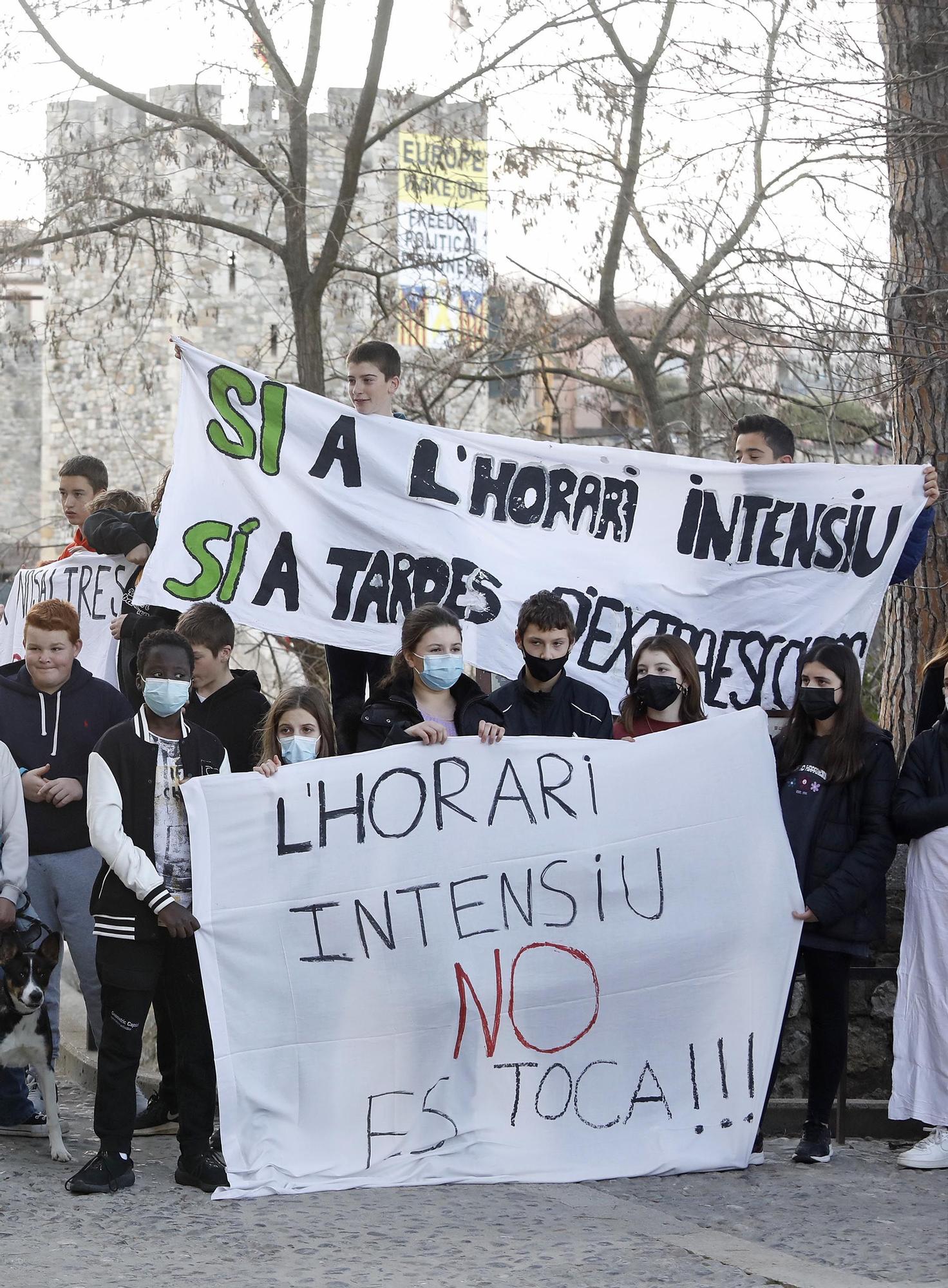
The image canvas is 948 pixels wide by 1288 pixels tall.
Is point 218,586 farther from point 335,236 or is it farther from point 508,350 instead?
point 508,350

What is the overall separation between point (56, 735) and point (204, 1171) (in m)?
1.69

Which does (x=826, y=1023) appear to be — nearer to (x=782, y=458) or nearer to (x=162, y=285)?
(x=782, y=458)

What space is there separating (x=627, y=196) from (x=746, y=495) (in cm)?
759

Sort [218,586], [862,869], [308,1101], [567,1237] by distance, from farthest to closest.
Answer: [218,586] < [862,869] < [308,1101] < [567,1237]

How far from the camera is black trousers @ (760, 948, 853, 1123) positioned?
5.42m

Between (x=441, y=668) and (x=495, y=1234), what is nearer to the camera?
(x=495, y=1234)

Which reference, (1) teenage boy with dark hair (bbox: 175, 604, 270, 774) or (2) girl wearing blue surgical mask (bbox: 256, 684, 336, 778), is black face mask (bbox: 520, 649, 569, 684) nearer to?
(2) girl wearing blue surgical mask (bbox: 256, 684, 336, 778)

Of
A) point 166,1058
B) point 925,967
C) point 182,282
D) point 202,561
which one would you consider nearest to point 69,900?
point 166,1058

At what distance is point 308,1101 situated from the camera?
16.4 feet

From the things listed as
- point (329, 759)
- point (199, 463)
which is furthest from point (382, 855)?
point (199, 463)

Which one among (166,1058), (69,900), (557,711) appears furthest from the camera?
(166,1058)

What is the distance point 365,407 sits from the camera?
6.56m

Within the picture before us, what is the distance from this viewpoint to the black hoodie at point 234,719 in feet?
18.8

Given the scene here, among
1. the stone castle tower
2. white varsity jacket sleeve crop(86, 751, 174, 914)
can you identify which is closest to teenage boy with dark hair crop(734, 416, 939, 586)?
white varsity jacket sleeve crop(86, 751, 174, 914)
